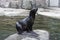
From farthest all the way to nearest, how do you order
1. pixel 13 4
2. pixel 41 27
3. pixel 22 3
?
pixel 13 4
pixel 22 3
pixel 41 27

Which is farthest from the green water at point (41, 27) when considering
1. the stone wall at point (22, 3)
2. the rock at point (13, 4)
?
the rock at point (13, 4)

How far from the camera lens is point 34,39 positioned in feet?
15.1

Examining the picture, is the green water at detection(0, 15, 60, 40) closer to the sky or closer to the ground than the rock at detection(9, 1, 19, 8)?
closer to the sky

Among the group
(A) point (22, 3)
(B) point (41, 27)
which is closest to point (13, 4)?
(A) point (22, 3)

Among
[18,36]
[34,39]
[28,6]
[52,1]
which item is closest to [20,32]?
[18,36]

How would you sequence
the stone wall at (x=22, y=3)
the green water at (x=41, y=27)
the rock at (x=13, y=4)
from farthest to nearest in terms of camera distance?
1. the rock at (x=13, y=4)
2. the stone wall at (x=22, y=3)
3. the green water at (x=41, y=27)

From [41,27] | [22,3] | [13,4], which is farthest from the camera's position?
[13,4]

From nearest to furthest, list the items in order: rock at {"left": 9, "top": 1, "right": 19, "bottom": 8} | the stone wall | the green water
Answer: the green water, the stone wall, rock at {"left": 9, "top": 1, "right": 19, "bottom": 8}

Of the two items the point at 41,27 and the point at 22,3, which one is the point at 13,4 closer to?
the point at 22,3

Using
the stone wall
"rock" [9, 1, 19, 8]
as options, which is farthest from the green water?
"rock" [9, 1, 19, 8]

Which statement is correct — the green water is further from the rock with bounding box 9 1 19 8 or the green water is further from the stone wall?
the rock with bounding box 9 1 19 8

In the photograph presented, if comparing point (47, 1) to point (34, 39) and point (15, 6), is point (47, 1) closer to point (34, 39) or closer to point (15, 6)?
point (15, 6)

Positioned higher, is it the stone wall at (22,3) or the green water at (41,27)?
the green water at (41,27)

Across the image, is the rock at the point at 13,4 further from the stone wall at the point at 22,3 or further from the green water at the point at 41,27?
the green water at the point at 41,27
